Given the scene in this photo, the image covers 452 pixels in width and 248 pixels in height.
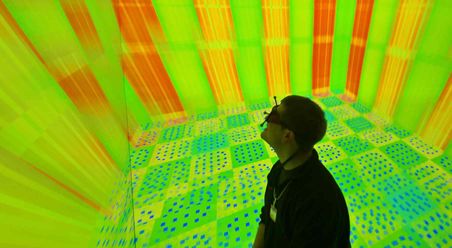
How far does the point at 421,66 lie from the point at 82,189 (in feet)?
11.7

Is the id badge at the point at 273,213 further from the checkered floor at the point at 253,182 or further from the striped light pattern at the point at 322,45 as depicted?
the striped light pattern at the point at 322,45

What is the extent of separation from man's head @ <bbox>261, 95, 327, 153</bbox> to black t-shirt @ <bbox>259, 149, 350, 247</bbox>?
10 cm

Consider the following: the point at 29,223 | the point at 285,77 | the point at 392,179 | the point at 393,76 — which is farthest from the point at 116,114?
the point at 393,76

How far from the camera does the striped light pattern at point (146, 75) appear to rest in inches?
33.4

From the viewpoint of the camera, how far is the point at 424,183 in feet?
6.22

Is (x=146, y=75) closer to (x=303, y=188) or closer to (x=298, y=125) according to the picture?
(x=298, y=125)

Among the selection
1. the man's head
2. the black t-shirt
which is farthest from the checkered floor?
the man's head

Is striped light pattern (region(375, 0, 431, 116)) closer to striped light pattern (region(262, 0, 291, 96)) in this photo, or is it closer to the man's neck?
striped light pattern (region(262, 0, 291, 96))

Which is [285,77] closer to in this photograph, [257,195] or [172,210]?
[257,195]

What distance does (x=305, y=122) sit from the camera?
2.86 ft

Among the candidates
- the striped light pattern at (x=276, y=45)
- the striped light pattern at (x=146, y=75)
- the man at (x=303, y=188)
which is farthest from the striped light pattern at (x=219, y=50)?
the man at (x=303, y=188)

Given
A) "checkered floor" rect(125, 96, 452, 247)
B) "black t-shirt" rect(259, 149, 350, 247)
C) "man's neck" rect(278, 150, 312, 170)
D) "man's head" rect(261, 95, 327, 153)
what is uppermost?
"man's head" rect(261, 95, 327, 153)

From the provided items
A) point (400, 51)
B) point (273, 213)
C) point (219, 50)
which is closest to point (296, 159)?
point (273, 213)

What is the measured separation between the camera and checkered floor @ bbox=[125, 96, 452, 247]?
62.9 inches
